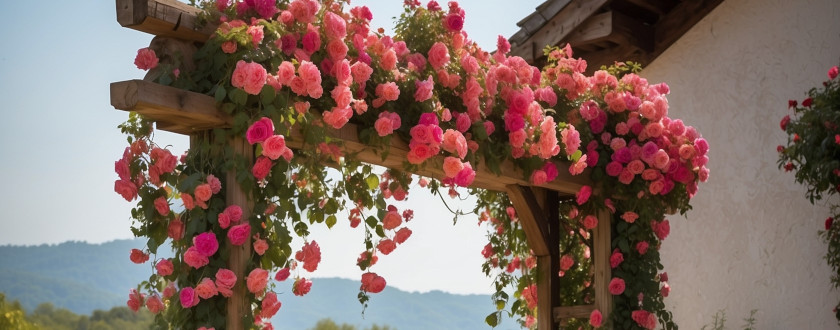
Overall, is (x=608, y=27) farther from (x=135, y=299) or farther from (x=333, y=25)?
(x=135, y=299)

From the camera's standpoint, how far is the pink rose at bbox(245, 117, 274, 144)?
290 cm

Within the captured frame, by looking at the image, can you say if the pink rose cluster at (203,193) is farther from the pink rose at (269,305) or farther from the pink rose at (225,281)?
the pink rose at (269,305)

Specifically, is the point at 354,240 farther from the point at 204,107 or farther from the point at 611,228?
the point at 611,228

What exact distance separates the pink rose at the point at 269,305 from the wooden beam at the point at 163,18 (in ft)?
2.75

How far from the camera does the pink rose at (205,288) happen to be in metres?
2.90

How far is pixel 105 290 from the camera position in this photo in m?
9.98

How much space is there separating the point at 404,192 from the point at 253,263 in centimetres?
96

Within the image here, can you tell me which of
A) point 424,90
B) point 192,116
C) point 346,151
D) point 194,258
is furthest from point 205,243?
point 424,90

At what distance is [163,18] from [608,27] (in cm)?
393

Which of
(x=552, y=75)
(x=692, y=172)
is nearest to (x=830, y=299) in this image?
(x=692, y=172)

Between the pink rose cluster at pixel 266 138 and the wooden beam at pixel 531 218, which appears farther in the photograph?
the wooden beam at pixel 531 218

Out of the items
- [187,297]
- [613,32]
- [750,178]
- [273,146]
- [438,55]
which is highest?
[613,32]

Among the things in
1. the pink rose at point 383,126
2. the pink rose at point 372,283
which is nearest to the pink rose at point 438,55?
the pink rose at point 383,126

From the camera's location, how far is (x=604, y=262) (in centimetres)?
475
